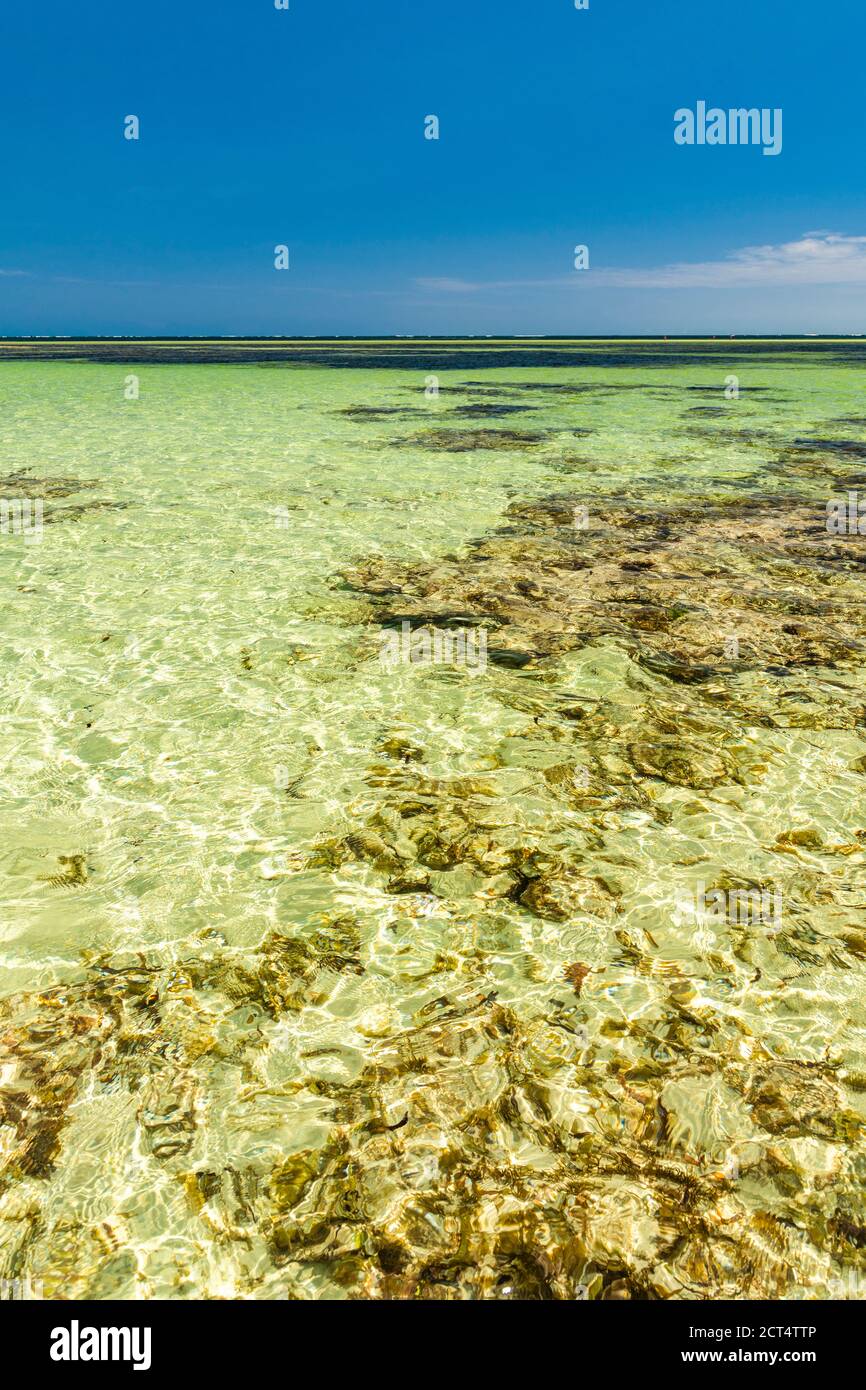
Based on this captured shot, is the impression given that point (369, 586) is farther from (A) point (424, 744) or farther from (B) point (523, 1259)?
(B) point (523, 1259)

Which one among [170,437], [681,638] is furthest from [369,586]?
[170,437]

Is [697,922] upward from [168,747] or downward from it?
downward

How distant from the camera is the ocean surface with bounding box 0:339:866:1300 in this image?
2854mm

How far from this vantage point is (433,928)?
4324mm

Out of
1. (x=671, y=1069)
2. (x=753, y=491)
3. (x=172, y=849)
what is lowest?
(x=671, y=1069)

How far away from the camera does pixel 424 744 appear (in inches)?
244

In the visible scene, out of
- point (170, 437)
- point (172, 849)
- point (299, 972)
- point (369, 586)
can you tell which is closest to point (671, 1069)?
point (299, 972)

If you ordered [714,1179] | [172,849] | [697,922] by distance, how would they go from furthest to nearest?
[172,849] → [697,922] → [714,1179]

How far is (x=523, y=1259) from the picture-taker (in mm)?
2732

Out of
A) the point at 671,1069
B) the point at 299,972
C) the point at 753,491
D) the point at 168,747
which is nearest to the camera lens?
the point at 671,1069

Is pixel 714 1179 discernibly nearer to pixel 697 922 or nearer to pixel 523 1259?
pixel 523 1259

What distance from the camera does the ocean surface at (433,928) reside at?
112 inches

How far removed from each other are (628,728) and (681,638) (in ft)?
7.54
